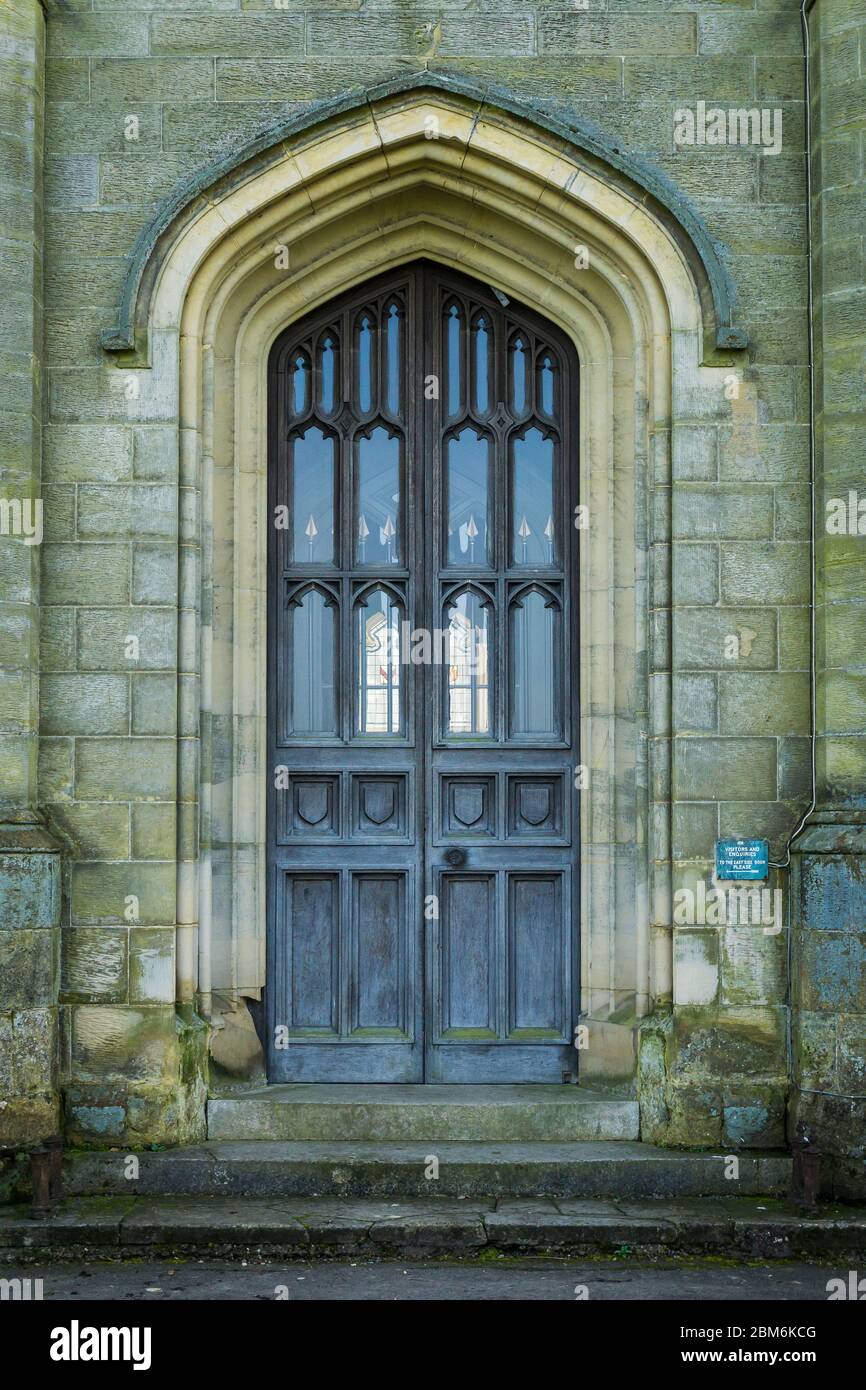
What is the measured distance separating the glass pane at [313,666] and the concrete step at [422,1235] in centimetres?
249

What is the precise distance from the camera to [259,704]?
7.72m

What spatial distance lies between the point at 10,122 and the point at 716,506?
375cm

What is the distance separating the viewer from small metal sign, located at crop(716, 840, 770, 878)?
23.6ft

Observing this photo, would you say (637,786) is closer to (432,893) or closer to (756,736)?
(756,736)

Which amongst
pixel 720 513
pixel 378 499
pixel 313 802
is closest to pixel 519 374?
pixel 378 499

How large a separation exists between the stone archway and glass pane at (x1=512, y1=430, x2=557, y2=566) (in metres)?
0.23

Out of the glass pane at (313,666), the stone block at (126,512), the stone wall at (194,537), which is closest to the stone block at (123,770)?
the stone wall at (194,537)

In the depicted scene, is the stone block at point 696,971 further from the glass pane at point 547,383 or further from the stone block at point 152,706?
the glass pane at point 547,383

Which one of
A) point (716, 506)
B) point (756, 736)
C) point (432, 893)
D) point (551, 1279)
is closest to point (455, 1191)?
point (551, 1279)

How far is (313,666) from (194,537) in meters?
0.97

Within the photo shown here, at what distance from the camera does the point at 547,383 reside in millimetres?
7996

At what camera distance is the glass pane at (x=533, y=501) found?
794 centimetres

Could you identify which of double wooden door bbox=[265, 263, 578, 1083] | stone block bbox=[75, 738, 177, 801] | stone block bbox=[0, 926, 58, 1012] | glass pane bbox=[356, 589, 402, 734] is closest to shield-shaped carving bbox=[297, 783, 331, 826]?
double wooden door bbox=[265, 263, 578, 1083]

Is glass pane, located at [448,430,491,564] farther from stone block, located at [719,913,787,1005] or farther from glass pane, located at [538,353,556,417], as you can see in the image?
stone block, located at [719,913,787,1005]
